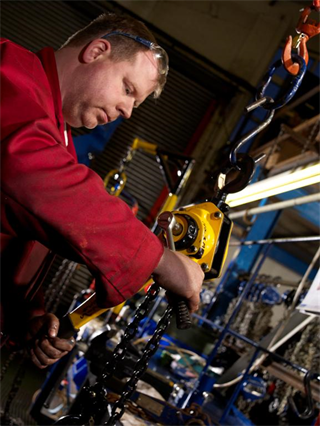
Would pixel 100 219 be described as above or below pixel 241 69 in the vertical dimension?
below

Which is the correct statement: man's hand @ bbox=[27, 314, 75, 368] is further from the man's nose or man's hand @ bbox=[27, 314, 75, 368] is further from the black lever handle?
the man's nose

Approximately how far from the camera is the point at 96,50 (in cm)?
138

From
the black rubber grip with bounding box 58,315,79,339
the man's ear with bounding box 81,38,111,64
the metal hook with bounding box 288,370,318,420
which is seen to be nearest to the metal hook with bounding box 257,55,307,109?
the man's ear with bounding box 81,38,111,64

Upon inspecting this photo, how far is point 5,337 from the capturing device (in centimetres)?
157

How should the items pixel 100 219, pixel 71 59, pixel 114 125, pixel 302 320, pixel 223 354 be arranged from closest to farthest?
pixel 100 219, pixel 71 59, pixel 302 320, pixel 223 354, pixel 114 125

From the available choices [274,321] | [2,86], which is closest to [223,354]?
[274,321]

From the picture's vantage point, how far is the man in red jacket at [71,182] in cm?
93

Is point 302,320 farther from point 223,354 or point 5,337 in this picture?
point 5,337

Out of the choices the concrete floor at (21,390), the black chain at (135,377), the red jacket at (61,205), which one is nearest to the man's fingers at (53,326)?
the black chain at (135,377)

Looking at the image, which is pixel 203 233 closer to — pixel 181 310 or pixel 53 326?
pixel 181 310

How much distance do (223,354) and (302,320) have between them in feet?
8.16

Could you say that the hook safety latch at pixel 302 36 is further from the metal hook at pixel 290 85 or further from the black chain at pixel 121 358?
the black chain at pixel 121 358

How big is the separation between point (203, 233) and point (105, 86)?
2.06ft

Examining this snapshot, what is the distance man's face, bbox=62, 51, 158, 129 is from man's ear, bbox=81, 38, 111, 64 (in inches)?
0.5
